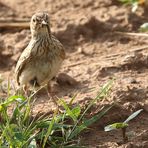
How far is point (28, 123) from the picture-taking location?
591cm

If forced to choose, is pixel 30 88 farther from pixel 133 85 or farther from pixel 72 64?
pixel 133 85

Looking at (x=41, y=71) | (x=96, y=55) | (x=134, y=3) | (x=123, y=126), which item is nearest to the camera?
(x=123, y=126)

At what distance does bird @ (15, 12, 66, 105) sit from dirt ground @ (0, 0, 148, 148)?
1.04ft

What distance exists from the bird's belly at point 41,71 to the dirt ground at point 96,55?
0.86 ft

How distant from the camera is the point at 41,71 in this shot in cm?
726

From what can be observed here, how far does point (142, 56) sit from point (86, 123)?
2.31 m

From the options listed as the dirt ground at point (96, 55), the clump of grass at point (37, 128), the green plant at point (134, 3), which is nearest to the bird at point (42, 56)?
the dirt ground at point (96, 55)

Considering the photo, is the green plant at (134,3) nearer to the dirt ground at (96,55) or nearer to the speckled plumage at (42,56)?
the dirt ground at (96,55)

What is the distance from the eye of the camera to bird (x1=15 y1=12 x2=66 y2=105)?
7250 millimetres

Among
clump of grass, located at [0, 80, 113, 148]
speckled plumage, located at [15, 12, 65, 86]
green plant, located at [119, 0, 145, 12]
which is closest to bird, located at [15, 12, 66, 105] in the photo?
speckled plumage, located at [15, 12, 65, 86]

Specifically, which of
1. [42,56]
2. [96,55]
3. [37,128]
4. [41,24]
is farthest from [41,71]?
[37,128]

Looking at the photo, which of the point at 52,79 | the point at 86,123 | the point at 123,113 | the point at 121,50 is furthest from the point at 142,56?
the point at 86,123

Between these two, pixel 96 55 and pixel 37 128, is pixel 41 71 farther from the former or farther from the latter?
pixel 37 128

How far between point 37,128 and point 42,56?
159 cm
